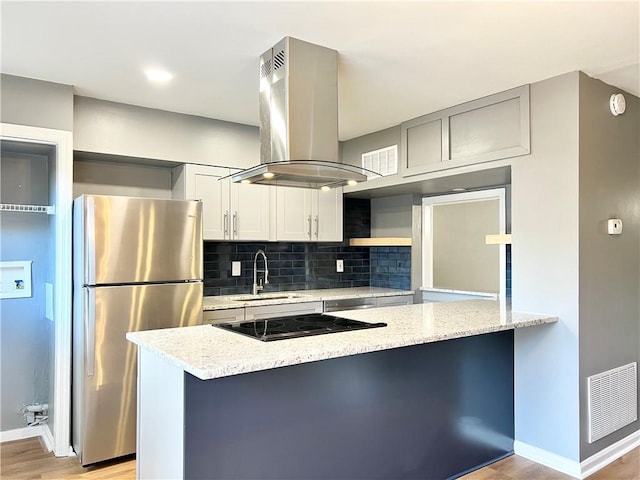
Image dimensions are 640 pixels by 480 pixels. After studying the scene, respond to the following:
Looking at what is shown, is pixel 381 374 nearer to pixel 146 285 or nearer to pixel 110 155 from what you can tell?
pixel 146 285

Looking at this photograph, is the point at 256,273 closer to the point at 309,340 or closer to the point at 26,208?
the point at 26,208

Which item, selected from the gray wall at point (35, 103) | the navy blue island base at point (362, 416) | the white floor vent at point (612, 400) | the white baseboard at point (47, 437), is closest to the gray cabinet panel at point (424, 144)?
the navy blue island base at point (362, 416)

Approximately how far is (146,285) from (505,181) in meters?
2.84

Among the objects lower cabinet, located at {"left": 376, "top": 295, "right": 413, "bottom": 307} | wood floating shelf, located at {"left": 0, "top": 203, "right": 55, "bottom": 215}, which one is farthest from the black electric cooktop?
lower cabinet, located at {"left": 376, "top": 295, "right": 413, "bottom": 307}

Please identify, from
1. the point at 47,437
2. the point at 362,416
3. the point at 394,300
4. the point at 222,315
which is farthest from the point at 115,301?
the point at 394,300

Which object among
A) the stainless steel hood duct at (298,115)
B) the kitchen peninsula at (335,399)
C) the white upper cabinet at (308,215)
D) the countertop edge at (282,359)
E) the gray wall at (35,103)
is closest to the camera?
the countertop edge at (282,359)

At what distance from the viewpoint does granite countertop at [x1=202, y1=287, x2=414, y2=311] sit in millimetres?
3679

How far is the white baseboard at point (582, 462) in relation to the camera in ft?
9.12

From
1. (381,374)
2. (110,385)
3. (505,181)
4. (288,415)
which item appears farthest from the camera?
(505,181)

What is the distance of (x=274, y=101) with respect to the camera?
2.51 m

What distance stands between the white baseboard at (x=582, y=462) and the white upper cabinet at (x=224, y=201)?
2558 millimetres

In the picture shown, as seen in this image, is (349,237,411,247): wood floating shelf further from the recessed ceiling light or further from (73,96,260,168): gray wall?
the recessed ceiling light

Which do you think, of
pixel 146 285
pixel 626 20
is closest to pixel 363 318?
pixel 146 285

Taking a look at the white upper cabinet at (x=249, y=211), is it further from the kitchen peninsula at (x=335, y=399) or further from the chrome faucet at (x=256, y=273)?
the kitchen peninsula at (x=335, y=399)
